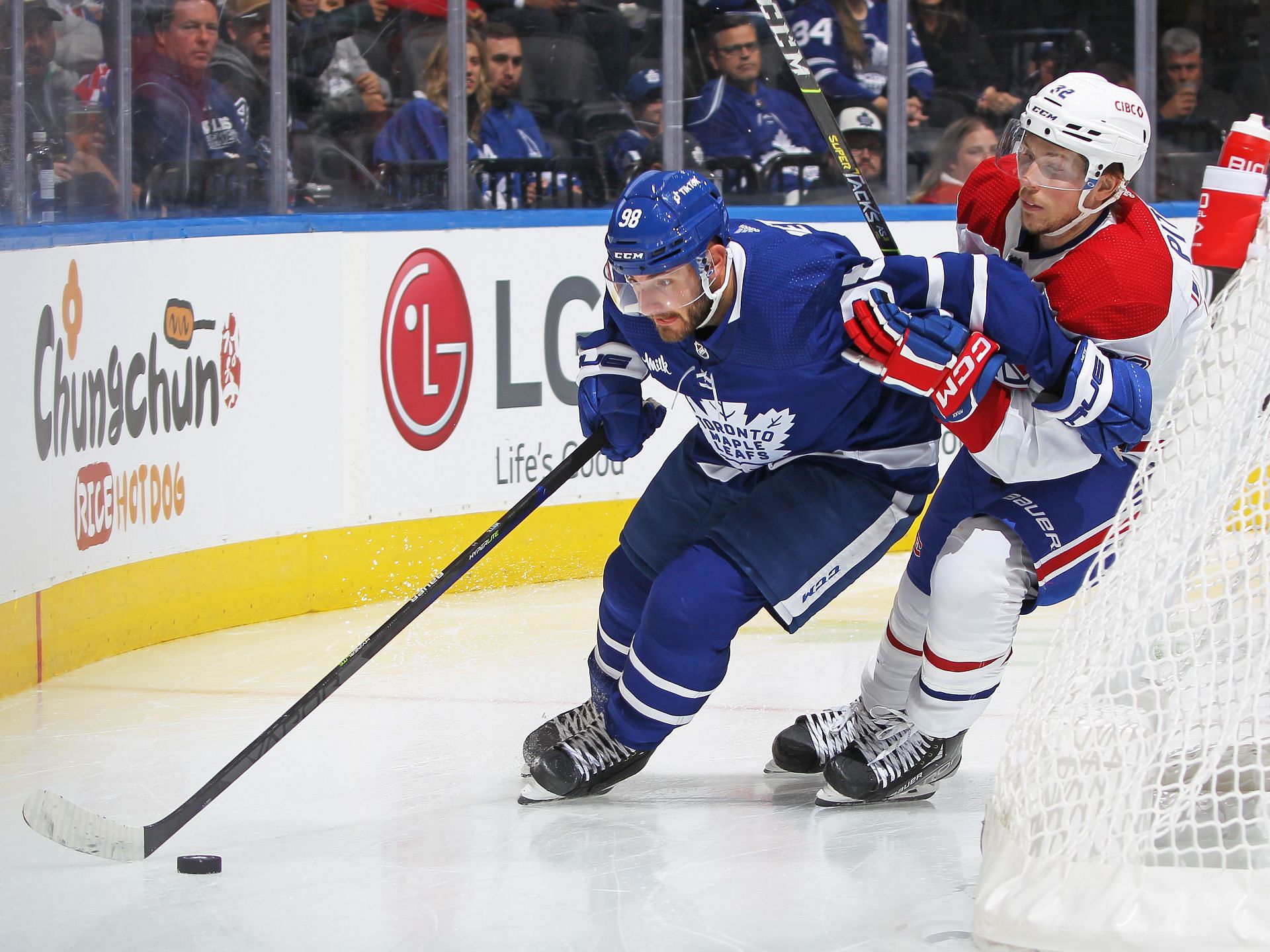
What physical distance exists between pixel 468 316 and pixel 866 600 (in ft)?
4.33

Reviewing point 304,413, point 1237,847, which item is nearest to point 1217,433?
point 1237,847

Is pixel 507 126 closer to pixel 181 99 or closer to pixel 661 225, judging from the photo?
pixel 181 99

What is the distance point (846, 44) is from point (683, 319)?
310cm

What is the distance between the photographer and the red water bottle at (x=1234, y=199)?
103 inches

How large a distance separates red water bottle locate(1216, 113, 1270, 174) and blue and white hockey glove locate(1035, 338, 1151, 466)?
1.23 feet

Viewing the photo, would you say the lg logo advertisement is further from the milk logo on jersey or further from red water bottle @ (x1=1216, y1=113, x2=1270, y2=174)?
red water bottle @ (x1=1216, y1=113, x2=1270, y2=174)

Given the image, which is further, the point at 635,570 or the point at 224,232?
the point at 224,232

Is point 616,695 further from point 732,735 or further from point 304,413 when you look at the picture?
point 304,413

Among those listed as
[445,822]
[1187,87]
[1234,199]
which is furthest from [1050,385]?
[1187,87]

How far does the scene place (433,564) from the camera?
14.9 feet

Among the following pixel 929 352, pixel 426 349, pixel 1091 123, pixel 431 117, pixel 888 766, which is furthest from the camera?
pixel 431 117

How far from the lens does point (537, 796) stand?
283 centimetres

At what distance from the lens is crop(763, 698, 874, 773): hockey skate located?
9.68 feet

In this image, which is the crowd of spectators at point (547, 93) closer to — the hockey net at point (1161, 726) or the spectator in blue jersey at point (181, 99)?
the spectator in blue jersey at point (181, 99)
